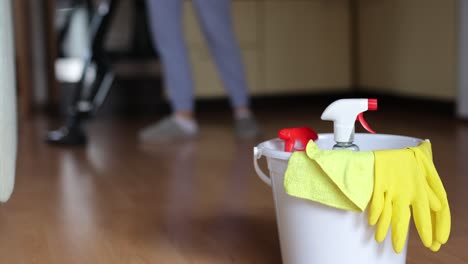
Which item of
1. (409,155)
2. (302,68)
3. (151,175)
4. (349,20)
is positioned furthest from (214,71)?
(409,155)

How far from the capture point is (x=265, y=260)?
1.12 metres

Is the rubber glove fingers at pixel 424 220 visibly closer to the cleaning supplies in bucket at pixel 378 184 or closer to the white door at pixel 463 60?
the cleaning supplies in bucket at pixel 378 184

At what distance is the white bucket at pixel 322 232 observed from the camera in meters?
0.89

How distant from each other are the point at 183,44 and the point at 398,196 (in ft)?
5.88

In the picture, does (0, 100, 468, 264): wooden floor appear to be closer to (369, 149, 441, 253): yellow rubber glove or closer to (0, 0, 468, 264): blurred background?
(0, 0, 468, 264): blurred background

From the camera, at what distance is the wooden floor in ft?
3.89

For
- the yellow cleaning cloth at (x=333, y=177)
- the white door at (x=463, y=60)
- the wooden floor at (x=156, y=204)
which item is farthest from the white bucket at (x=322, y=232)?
the white door at (x=463, y=60)

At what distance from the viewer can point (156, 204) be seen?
5.12 ft

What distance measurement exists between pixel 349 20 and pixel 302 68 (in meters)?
0.36

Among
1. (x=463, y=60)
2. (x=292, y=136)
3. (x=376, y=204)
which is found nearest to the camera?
(x=376, y=204)

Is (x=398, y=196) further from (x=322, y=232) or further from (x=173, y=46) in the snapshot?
(x=173, y=46)

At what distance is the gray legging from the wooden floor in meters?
0.18

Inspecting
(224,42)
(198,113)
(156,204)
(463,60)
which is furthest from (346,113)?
(198,113)

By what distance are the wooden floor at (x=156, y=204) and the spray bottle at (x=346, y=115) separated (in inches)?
9.9
